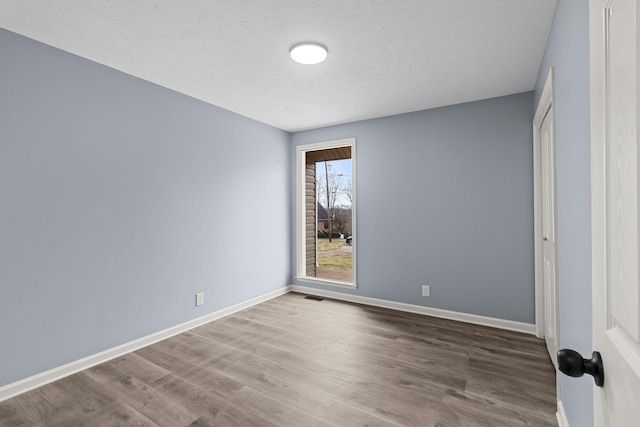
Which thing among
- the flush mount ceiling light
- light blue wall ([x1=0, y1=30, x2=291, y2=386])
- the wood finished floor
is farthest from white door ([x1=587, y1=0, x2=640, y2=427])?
light blue wall ([x1=0, y1=30, x2=291, y2=386])

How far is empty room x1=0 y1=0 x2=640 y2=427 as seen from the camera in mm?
1436

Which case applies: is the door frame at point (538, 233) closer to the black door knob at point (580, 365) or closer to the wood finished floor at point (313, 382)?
the wood finished floor at point (313, 382)

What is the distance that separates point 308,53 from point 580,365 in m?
2.40

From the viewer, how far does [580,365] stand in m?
0.65

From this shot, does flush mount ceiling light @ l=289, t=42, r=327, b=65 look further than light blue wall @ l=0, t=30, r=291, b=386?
Yes

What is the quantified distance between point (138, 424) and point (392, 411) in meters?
1.50

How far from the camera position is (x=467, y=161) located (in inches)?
136

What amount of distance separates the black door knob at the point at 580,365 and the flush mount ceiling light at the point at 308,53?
2319 mm

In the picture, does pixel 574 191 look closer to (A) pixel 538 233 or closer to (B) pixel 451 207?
(A) pixel 538 233

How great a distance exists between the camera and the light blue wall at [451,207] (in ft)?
10.5

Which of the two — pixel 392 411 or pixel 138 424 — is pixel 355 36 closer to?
pixel 392 411

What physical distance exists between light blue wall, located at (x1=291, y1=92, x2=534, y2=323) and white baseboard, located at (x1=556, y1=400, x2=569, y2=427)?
1.48 meters

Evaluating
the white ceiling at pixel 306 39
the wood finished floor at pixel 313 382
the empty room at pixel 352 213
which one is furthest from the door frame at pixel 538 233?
the white ceiling at pixel 306 39

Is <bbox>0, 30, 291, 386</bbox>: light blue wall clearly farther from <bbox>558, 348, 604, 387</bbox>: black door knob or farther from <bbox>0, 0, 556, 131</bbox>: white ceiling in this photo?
<bbox>558, 348, 604, 387</bbox>: black door knob
